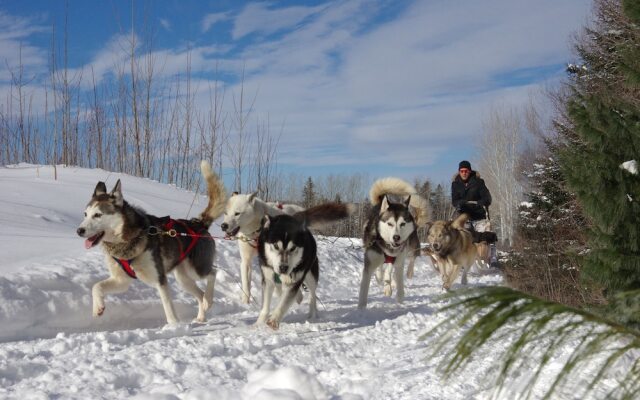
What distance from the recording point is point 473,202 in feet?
28.4

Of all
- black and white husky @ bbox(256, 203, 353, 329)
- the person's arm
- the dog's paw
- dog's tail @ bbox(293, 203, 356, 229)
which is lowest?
the dog's paw

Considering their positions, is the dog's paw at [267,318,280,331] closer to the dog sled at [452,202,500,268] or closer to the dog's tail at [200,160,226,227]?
the dog's tail at [200,160,226,227]

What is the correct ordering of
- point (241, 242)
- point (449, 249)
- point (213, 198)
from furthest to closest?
point (449, 249) → point (241, 242) → point (213, 198)

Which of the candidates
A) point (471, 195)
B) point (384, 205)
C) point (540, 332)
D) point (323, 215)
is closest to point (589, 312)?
point (540, 332)

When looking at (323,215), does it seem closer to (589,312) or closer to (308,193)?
(589,312)

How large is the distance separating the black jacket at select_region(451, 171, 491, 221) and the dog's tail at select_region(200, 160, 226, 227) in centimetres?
468

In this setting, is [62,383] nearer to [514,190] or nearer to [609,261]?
[609,261]

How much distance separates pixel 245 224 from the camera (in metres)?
6.09

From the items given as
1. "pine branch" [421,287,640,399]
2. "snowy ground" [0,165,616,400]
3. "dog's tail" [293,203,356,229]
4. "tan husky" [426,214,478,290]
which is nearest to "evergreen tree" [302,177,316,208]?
"tan husky" [426,214,478,290]

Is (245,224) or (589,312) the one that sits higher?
(589,312)

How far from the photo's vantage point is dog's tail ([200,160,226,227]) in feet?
18.0

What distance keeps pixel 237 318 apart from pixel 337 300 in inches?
69.4

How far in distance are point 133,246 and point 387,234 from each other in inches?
106

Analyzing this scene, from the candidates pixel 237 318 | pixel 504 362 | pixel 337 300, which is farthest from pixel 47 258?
pixel 504 362
